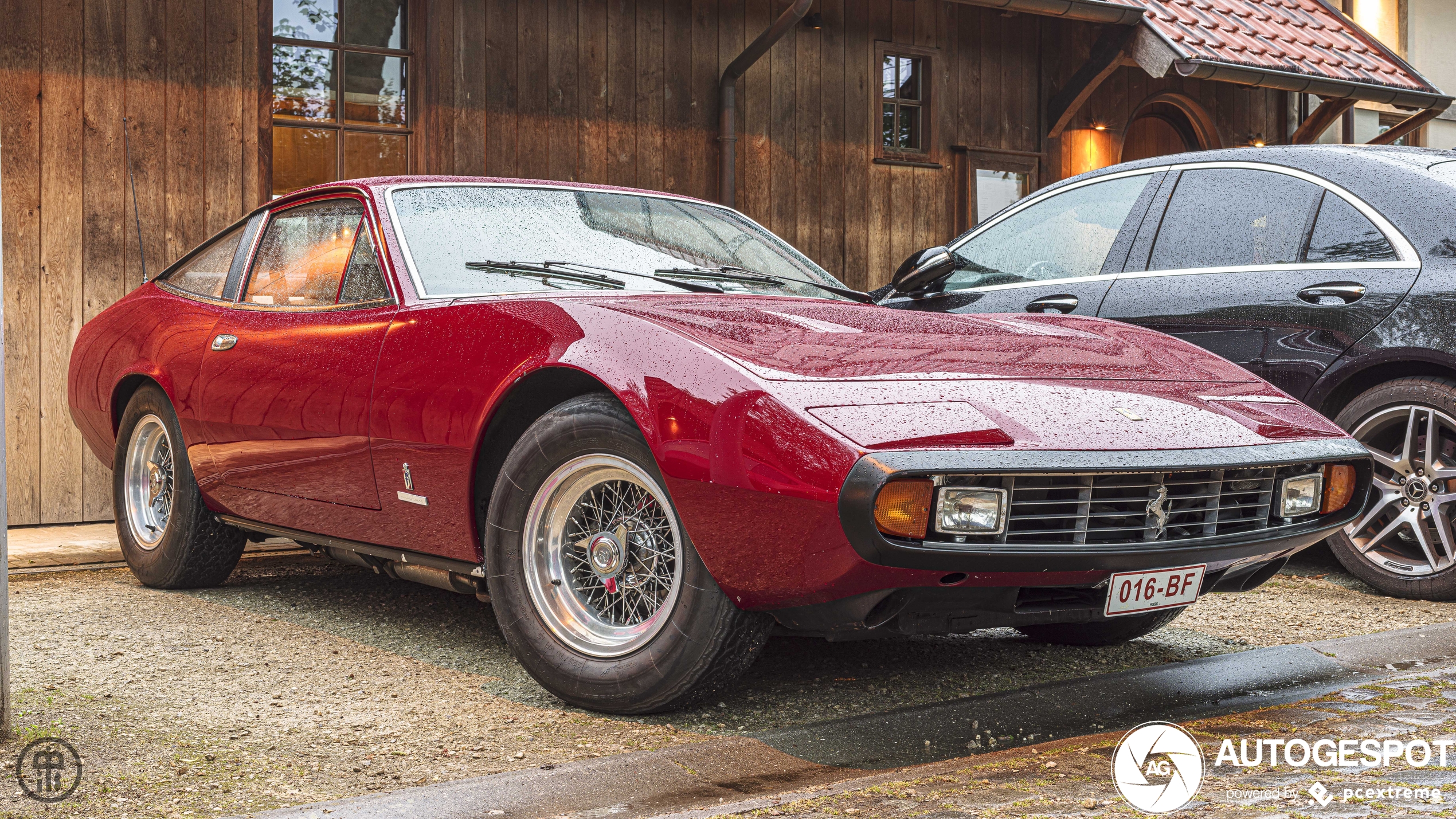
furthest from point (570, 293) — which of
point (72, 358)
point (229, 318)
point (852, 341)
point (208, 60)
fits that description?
point (208, 60)

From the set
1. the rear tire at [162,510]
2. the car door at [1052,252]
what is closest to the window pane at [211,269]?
the rear tire at [162,510]

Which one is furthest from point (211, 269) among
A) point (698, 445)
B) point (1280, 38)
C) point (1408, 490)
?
point (1280, 38)

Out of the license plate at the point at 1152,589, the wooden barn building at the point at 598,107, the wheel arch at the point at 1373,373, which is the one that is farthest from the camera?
the wooden barn building at the point at 598,107

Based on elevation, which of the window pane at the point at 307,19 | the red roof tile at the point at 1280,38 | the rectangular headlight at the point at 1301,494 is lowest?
the rectangular headlight at the point at 1301,494

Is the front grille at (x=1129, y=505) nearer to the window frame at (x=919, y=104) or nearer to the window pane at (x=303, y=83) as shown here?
the window pane at (x=303, y=83)

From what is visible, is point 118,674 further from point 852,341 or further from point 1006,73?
point 1006,73

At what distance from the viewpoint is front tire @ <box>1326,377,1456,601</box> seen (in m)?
4.58

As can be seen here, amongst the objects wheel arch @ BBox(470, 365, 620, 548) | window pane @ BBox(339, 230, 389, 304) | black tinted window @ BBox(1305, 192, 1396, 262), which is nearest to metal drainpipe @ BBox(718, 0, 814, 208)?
black tinted window @ BBox(1305, 192, 1396, 262)

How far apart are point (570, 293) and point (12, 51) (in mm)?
4276

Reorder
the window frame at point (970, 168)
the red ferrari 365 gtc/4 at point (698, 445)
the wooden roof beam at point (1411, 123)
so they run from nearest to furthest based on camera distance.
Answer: the red ferrari 365 gtc/4 at point (698, 445), the window frame at point (970, 168), the wooden roof beam at point (1411, 123)

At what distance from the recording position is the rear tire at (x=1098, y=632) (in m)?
3.93

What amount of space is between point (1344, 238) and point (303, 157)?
5249 mm

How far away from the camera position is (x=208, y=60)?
22.5 ft

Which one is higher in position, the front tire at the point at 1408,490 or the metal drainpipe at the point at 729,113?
the metal drainpipe at the point at 729,113
